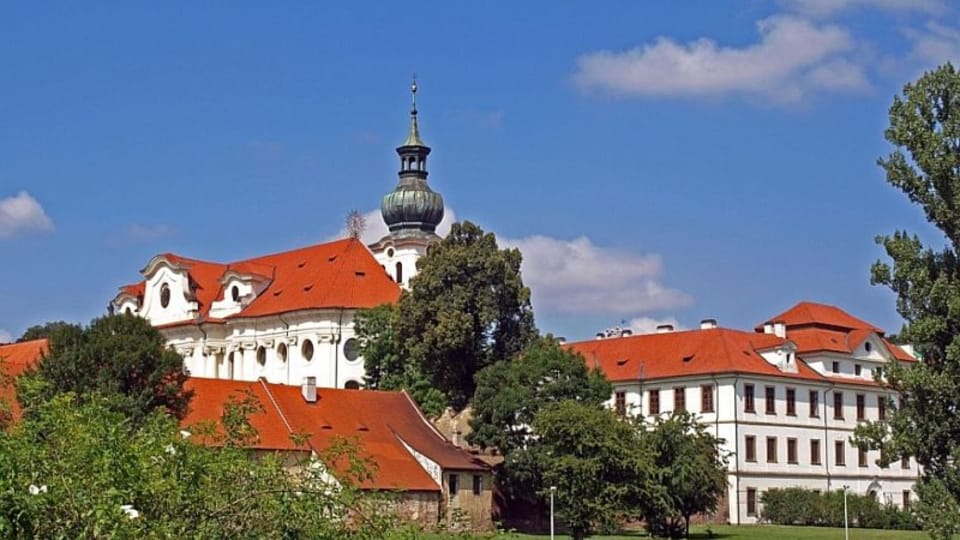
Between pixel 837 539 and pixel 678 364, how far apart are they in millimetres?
20692

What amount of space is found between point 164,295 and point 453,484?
4181 cm

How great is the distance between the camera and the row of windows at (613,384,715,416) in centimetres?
7219

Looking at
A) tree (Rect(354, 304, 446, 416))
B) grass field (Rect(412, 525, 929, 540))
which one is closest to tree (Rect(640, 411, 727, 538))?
grass field (Rect(412, 525, 929, 540))

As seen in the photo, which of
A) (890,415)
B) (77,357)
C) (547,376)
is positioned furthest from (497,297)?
(890,415)

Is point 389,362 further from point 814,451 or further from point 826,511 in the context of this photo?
point 826,511

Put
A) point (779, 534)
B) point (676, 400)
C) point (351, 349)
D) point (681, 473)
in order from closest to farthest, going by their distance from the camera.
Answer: point (681, 473), point (779, 534), point (676, 400), point (351, 349)

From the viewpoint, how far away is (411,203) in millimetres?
95625

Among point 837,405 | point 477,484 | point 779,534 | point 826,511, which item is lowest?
point 779,534

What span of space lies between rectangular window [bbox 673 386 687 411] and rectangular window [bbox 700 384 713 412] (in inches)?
40.5

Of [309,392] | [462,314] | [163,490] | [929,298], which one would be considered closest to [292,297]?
[462,314]

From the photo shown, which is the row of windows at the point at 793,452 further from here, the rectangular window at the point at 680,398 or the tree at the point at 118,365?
the tree at the point at 118,365

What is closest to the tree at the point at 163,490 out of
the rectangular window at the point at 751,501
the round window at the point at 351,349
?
the rectangular window at the point at 751,501

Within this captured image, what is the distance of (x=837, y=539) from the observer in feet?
178

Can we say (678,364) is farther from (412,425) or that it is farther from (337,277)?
(337,277)
